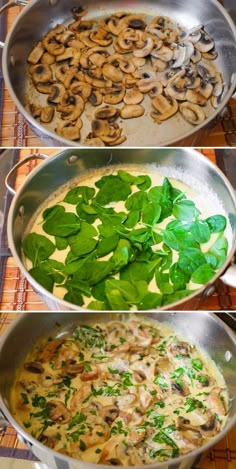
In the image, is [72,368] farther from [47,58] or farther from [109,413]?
[47,58]

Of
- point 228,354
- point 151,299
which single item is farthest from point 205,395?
point 151,299

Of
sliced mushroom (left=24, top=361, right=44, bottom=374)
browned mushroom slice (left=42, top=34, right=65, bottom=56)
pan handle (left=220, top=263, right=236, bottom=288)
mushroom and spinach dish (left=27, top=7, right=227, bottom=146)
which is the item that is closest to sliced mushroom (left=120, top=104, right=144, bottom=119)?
mushroom and spinach dish (left=27, top=7, right=227, bottom=146)

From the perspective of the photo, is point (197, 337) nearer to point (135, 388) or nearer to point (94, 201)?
point (135, 388)

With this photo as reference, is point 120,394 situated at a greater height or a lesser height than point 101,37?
lesser

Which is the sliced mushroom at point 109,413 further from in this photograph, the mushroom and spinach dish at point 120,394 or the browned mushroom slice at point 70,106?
the browned mushroom slice at point 70,106

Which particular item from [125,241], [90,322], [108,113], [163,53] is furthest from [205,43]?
[90,322]

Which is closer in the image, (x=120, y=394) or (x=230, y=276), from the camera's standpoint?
(x=230, y=276)

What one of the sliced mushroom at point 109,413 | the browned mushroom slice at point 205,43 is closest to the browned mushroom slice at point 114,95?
the browned mushroom slice at point 205,43
